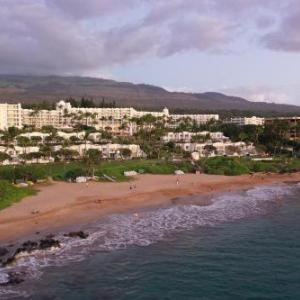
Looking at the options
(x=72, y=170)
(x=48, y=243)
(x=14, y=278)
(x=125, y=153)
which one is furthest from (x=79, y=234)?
(x=125, y=153)

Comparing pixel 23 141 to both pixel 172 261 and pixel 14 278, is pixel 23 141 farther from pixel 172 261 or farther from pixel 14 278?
pixel 14 278

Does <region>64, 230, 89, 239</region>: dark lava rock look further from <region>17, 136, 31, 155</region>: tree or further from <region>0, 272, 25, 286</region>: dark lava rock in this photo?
<region>17, 136, 31, 155</region>: tree

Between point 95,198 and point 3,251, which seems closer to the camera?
point 3,251

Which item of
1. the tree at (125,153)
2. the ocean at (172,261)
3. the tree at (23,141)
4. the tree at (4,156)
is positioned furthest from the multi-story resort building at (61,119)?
the ocean at (172,261)


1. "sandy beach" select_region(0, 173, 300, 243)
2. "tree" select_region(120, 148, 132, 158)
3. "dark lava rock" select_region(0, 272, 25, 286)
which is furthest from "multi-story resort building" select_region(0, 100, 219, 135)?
"dark lava rock" select_region(0, 272, 25, 286)

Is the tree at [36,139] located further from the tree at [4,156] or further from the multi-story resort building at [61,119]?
the multi-story resort building at [61,119]

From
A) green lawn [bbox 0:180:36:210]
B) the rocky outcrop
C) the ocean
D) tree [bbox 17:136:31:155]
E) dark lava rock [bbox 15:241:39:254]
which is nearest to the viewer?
the ocean

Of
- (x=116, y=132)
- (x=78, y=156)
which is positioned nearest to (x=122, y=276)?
(x=78, y=156)
